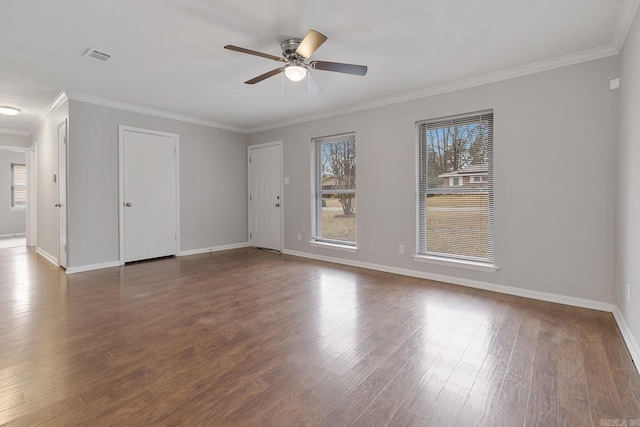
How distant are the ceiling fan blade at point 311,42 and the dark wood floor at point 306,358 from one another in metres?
2.22

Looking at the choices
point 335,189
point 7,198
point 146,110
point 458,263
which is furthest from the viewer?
point 7,198

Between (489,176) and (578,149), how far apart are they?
32.4 inches

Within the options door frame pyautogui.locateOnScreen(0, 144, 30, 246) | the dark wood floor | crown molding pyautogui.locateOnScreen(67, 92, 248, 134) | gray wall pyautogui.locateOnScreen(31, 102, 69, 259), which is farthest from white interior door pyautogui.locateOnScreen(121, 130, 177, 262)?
A: door frame pyautogui.locateOnScreen(0, 144, 30, 246)

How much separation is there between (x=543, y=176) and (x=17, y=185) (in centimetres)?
1171

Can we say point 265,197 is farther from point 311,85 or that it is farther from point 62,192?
point 62,192

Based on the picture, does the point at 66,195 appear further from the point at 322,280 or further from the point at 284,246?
the point at 322,280

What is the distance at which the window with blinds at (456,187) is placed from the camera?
3.61m

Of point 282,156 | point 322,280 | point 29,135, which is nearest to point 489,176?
point 322,280

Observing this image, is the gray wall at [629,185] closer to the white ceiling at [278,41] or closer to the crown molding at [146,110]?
the white ceiling at [278,41]

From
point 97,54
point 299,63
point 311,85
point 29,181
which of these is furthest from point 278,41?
point 29,181

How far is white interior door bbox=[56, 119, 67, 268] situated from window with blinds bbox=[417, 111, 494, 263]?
4904 mm

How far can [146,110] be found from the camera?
4.86 metres

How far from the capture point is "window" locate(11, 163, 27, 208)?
8242 mm

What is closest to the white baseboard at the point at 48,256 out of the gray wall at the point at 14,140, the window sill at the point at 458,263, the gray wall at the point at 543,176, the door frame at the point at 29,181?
the door frame at the point at 29,181
